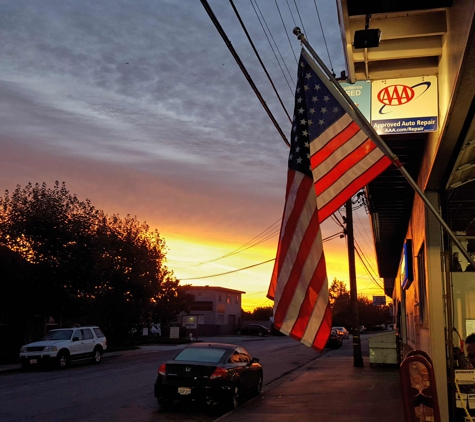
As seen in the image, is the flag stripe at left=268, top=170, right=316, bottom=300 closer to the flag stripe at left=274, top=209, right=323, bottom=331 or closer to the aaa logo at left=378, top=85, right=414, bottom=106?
the flag stripe at left=274, top=209, right=323, bottom=331

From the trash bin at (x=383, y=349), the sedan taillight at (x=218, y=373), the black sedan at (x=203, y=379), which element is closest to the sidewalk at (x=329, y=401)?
the black sedan at (x=203, y=379)

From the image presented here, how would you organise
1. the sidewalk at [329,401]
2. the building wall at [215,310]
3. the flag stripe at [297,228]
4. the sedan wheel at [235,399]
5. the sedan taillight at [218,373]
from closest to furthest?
the flag stripe at [297,228] < the sidewalk at [329,401] < the sedan taillight at [218,373] < the sedan wheel at [235,399] < the building wall at [215,310]

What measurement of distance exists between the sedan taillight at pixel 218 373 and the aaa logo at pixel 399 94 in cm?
712

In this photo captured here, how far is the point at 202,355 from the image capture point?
1392 cm

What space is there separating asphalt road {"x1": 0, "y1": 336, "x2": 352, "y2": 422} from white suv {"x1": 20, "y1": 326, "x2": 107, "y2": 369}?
0.57m

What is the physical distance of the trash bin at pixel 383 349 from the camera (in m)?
24.1

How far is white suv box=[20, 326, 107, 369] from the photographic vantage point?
2392 cm

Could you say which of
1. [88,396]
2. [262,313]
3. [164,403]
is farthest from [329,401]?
[262,313]

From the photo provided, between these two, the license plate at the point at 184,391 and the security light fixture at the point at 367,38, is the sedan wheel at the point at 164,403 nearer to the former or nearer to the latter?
the license plate at the point at 184,391

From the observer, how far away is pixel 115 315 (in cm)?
4097

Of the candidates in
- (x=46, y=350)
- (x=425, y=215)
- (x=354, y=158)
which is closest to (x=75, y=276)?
(x=46, y=350)

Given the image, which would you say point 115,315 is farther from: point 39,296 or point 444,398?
point 444,398

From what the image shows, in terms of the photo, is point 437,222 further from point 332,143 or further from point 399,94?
point 332,143

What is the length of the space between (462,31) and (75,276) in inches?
1108
